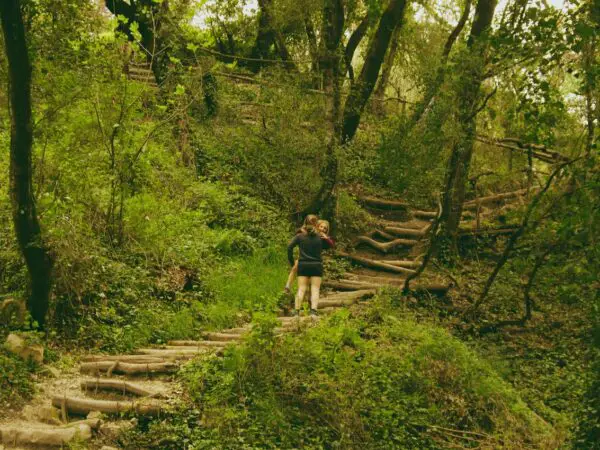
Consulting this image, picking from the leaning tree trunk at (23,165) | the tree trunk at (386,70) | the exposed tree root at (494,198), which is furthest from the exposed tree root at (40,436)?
the tree trunk at (386,70)

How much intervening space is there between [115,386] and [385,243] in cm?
1106

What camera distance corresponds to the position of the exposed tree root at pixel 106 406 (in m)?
7.98

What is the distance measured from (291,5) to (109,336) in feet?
42.1

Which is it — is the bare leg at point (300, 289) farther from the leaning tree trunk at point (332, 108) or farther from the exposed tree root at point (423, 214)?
the exposed tree root at point (423, 214)

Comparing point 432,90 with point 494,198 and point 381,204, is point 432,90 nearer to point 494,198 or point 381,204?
point 381,204

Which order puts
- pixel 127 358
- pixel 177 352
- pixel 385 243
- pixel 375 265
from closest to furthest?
pixel 127 358 < pixel 177 352 < pixel 375 265 < pixel 385 243

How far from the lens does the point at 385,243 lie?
18.6 meters

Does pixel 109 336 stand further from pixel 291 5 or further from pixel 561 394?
pixel 291 5

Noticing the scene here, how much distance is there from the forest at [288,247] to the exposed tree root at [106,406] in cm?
3

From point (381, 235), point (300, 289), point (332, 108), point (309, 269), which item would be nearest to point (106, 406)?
point (300, 289)

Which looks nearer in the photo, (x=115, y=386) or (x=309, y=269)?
Answer: (x=115, y=386)

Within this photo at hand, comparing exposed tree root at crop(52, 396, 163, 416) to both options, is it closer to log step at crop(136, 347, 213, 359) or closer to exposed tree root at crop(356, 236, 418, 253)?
log step at crop(136, 347, 213, 359)

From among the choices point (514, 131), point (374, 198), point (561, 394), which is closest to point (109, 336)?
point (561, 394)

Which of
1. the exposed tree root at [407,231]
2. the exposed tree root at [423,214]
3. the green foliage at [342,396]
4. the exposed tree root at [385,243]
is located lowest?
the green foliage at [342,396]
